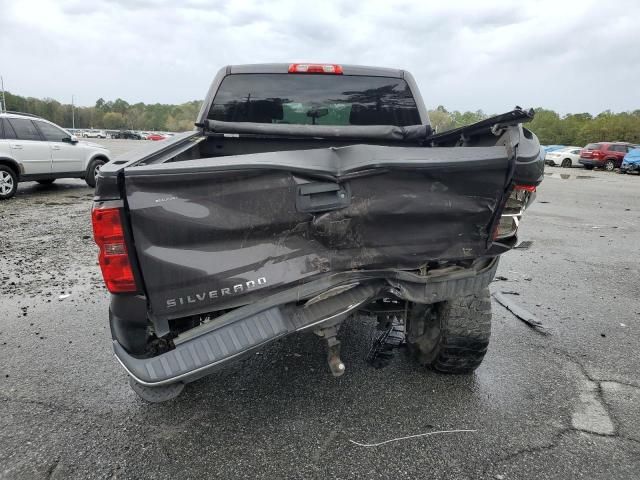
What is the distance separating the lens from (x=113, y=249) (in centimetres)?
A: 208

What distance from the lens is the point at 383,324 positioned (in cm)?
318

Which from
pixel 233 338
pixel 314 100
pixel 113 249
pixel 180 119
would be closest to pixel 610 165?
pixel 314 100

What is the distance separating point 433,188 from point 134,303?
1.59 meters

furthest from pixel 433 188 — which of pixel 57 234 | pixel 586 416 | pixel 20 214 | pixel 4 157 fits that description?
pixel 4 157

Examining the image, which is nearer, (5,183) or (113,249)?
(113,249)

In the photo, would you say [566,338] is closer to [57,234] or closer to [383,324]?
[383,324]

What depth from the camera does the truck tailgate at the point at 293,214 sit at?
208 cm

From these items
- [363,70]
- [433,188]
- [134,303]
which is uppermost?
[363,70]

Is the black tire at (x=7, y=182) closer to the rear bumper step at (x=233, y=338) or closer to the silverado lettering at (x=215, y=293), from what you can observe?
the rear bumper step at (x=233, y=338)

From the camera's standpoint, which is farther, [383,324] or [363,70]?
[363,70]

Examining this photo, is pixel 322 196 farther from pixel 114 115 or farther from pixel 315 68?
pixel 114 115

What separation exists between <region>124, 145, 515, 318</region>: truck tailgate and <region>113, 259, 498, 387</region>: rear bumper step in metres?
0.12

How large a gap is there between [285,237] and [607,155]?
32.0 m

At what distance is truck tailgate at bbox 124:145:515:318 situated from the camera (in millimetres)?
2082
